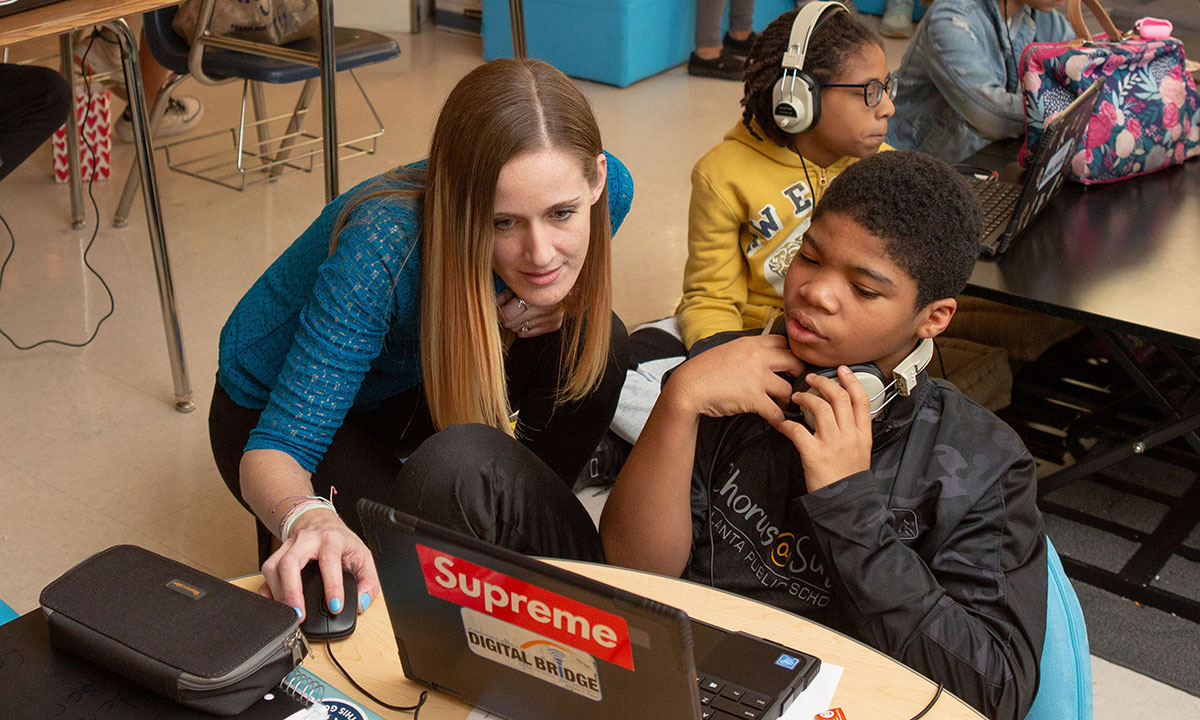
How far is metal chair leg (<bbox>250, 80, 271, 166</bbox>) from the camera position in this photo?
11.2ft

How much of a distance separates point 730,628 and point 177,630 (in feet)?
1.40

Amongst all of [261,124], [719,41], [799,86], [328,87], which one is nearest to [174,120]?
[261,124]

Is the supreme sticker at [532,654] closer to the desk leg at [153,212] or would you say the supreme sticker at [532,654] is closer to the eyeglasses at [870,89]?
the eyeglasses at [870,89]

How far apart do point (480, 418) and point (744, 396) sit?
40 cm

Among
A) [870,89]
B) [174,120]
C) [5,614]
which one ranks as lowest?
[174,120]

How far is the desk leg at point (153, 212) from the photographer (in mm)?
1979

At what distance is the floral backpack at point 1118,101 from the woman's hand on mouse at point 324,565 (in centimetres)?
159

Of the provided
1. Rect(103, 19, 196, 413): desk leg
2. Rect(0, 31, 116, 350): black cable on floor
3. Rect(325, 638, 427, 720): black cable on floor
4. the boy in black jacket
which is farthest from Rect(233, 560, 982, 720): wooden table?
Rect(0, 31, 116, 350): black cable on floor

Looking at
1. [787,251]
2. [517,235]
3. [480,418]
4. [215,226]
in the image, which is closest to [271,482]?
[480,418]

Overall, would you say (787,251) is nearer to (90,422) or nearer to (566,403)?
(566,403)

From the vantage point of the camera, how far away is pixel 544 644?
70 centimetres

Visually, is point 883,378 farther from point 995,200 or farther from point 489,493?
point 995,200

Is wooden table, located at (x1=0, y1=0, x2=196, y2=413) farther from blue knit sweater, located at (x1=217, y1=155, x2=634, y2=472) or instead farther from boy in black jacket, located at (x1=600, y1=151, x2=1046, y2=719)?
Answer: boy in black jacket, located at (x1=600, y1=151, x2=1046, y2=719)

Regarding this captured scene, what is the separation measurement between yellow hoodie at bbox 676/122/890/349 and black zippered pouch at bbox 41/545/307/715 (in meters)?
1.22
